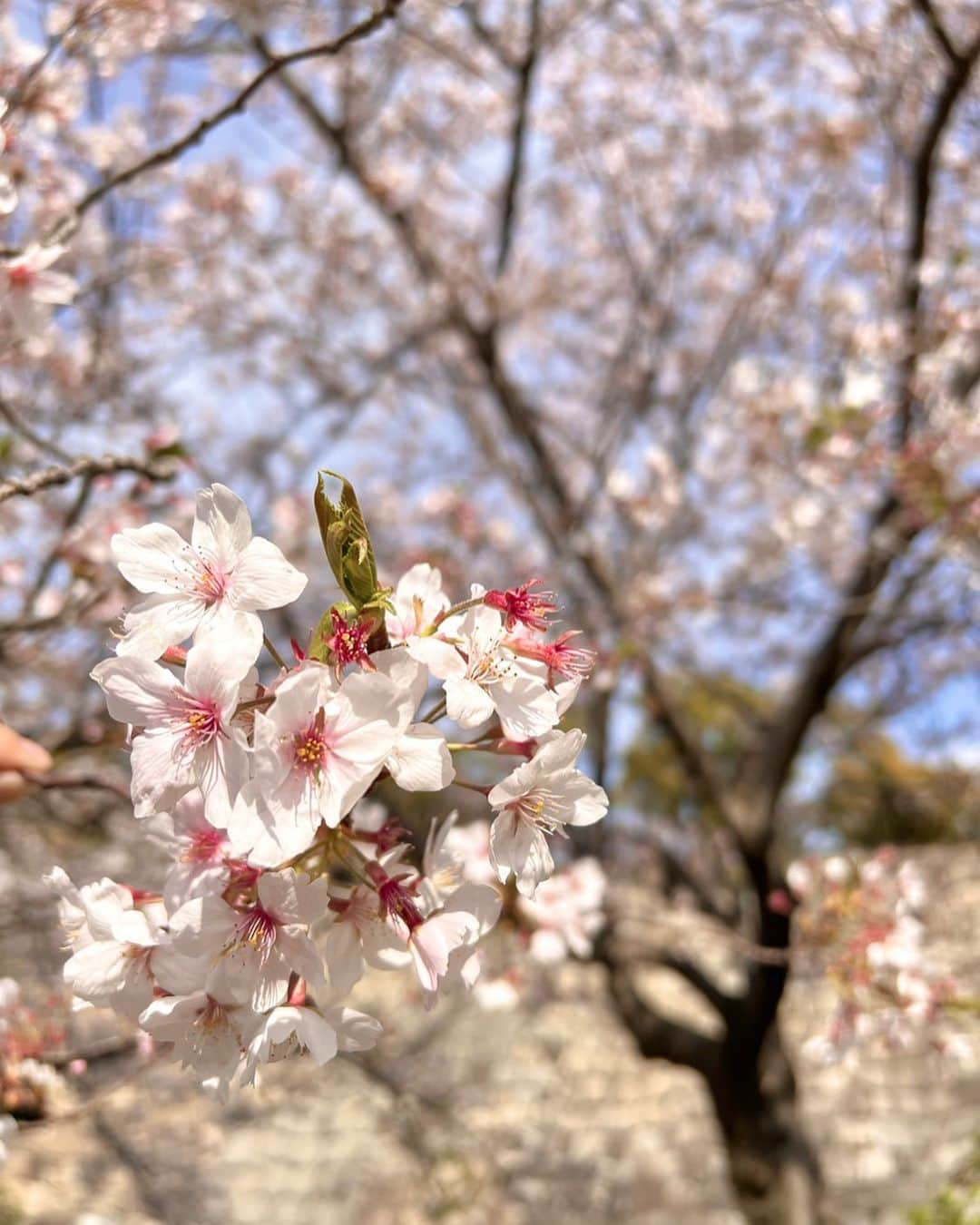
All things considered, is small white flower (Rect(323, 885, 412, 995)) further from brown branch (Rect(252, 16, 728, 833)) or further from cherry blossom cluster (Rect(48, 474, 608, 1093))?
brown branch (Rect(252, 16, 728, 833))

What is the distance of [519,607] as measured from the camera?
880mm

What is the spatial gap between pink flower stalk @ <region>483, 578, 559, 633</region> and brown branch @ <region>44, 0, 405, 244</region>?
814 mm

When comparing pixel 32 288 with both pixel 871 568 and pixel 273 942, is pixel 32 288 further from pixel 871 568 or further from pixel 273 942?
pixel 871 568

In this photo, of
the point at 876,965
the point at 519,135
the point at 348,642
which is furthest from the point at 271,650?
the point at 519,135

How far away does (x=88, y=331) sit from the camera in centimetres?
381

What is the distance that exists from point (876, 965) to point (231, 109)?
189cm

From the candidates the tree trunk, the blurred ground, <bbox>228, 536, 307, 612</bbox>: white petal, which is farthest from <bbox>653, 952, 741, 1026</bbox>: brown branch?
<bbox>228, 536, 307, 612</bbox>: white petal

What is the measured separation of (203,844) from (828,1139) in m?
4.98

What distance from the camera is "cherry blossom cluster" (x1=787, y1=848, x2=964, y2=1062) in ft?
6.09

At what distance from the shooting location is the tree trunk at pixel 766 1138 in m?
3.17

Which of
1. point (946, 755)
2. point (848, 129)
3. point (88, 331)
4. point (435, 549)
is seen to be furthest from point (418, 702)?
point (946, 755)

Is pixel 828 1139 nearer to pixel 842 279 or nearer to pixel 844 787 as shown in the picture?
pixel 844 787

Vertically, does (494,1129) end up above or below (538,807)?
below

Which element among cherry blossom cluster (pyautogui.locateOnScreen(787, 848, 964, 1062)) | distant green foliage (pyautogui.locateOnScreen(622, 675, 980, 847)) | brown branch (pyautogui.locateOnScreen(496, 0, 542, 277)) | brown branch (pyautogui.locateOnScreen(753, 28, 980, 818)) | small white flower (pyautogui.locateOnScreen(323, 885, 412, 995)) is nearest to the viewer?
small white flower (pyautogui.locateOnScreen(323, 885, 412, 995))
